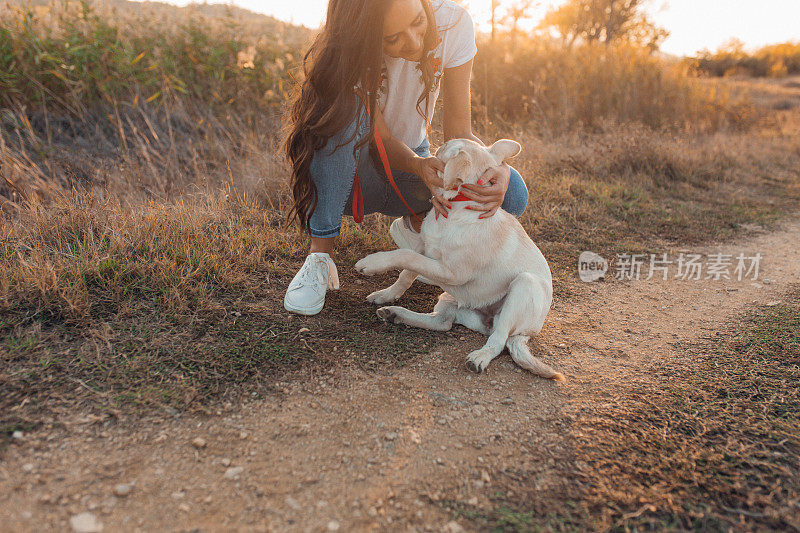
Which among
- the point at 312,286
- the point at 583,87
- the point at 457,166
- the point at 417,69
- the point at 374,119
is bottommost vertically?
Answer: the point at 312,286

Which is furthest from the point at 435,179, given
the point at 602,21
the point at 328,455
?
the point at 602,21

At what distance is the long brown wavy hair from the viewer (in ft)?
7.61

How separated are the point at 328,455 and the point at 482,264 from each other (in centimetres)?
116

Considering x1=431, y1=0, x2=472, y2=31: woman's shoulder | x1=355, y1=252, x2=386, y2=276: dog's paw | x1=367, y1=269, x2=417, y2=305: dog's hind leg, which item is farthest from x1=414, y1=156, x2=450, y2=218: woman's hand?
x1=431, y1=0, x2=472, y2=31: woman's shoulder

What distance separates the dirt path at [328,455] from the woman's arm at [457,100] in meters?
1.27

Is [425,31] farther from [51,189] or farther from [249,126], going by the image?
[249,126]

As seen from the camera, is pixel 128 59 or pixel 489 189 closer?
pixel 489 189

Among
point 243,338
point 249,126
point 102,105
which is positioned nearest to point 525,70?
point 249,126

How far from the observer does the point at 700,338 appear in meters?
2.75

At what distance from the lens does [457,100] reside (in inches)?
113

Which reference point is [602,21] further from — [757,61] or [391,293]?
[757,61]

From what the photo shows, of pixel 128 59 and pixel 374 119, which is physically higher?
pixel 128 59

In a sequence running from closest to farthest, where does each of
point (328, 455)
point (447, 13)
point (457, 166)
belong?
point (328, 455), point (457, 166), point (447, 13)

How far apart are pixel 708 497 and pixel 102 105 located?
5.91 metres
